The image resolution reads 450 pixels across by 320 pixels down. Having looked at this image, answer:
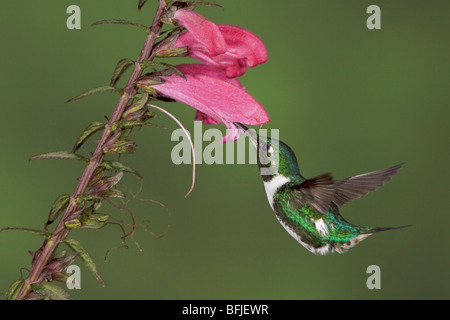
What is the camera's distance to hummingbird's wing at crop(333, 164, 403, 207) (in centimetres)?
81

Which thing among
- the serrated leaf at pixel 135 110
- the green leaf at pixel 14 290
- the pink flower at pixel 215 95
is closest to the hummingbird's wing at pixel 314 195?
the pink flower at pixel 215 95

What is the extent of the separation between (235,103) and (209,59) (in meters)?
0.06

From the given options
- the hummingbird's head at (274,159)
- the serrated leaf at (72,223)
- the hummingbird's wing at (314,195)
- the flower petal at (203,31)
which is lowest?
the serrated leaf at (72,223)

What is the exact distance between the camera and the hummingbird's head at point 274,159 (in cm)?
81

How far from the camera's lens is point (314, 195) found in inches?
31.4

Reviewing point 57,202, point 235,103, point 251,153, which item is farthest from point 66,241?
point 251,153

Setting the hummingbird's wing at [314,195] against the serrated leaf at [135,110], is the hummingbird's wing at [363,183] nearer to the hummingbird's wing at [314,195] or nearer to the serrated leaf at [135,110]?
the hummingbird's wing at [314,195]

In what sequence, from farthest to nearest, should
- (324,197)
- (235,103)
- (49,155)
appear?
(324,197) → (235,103) → (49,155)

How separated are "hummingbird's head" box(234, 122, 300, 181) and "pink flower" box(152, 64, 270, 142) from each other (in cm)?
12

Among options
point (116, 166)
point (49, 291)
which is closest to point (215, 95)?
point (116, 166)

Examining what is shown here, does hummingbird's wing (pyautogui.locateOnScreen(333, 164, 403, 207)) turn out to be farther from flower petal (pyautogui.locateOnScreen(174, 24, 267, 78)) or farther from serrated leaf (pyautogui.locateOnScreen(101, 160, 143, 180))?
serrated leaf (pyautogui.locateOnScreen(101, 160, 143, 180))

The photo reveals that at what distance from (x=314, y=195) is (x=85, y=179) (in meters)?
0.33

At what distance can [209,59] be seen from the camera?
0.68 meters

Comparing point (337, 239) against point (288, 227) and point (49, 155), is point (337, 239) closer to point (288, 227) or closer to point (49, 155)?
point (288, 227)
